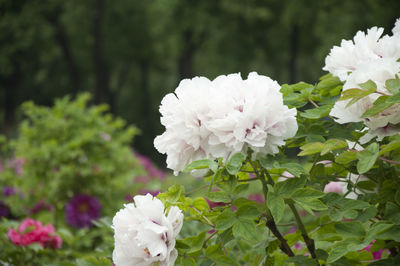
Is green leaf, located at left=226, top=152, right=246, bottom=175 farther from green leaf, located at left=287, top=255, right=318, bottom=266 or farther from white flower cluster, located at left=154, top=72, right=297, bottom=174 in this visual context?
green leaf, located at left=287, top=255, right=318, bottom=266

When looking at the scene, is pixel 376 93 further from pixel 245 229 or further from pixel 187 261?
pixel 187 261

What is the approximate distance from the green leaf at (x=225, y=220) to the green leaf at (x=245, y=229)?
17 mm

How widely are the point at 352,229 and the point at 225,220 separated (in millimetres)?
343

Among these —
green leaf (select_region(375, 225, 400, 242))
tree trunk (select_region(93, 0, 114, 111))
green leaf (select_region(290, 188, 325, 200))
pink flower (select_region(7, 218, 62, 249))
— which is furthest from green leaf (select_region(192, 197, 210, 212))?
tree trunk (select_region(93, 0, 114, 111))

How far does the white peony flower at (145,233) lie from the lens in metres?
1.19

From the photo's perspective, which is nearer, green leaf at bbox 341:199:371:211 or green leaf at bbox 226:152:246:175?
green leaf at bbox 226:152:246:175

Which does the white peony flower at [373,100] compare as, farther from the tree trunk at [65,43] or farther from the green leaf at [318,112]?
the tree trunk at [65,43]

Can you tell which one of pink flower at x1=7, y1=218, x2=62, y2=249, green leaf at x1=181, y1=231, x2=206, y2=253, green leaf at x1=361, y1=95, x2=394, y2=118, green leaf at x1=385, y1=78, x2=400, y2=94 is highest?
pink flower at x1=7, y1=218, x2=62, y2=249

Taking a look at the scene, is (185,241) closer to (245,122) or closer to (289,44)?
(245,122)

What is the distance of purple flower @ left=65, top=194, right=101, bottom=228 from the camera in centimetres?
425

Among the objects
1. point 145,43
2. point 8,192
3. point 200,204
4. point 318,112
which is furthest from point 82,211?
point 145,43

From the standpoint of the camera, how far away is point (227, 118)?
1190mm

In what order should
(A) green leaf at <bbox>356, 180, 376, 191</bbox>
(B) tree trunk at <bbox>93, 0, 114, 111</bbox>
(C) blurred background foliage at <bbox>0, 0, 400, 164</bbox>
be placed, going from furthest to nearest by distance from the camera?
(C) blurred background foliage at <bbox>0, 0, 400, 164</bbox>
(B) tree trunk at <bbox>93, 0, 114, 111</bbox>
(A) green leaf at <bbox>356, 180, 376, 191</bbox>

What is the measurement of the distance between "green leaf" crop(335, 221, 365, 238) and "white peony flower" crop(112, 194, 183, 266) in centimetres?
44
